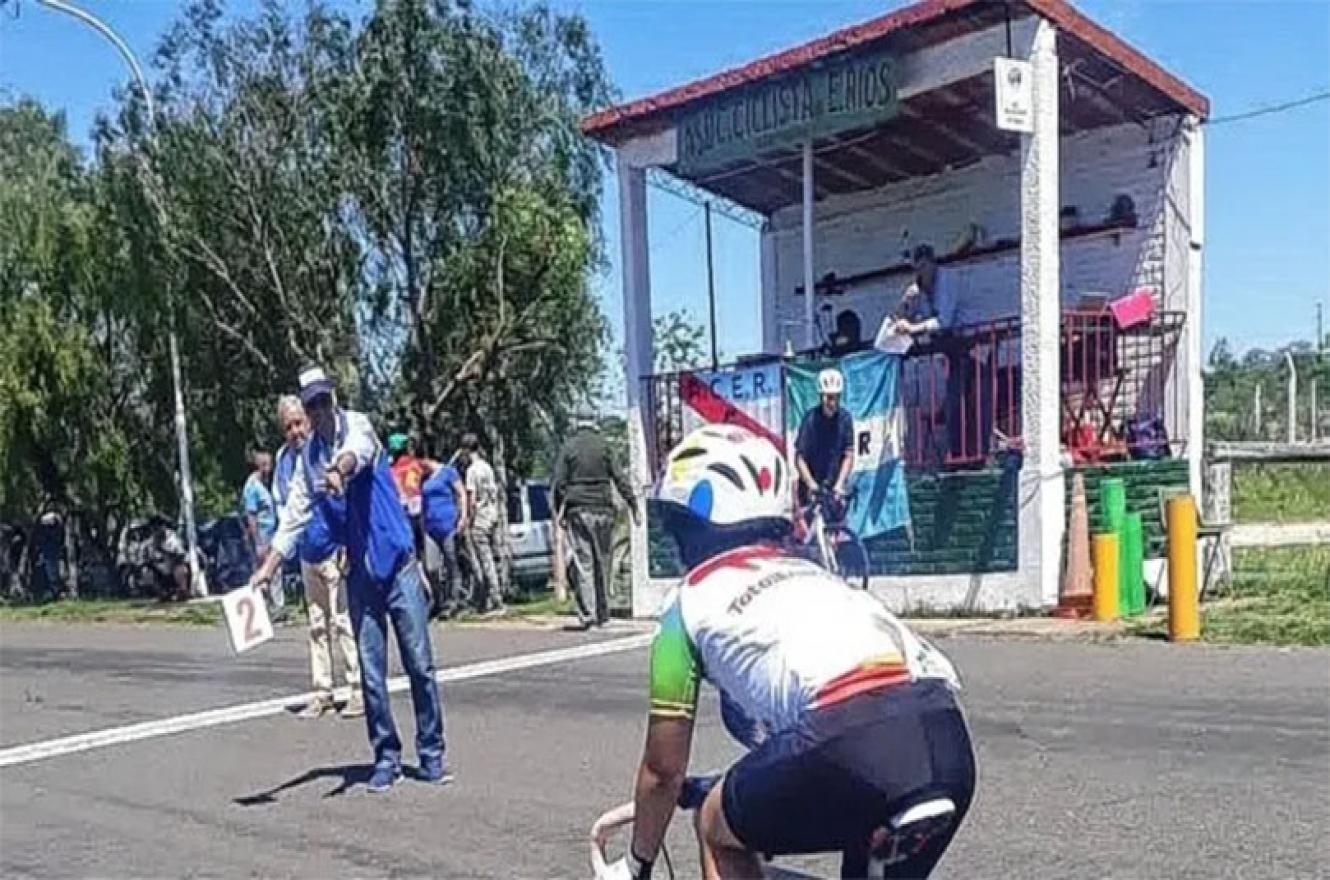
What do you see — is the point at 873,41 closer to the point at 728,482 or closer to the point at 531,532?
the point at 531,532

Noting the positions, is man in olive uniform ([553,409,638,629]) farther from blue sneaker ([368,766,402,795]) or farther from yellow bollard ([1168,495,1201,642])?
blue sneaker ([368,766,402,795])

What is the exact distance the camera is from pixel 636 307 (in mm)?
18109

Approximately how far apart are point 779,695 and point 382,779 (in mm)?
5432

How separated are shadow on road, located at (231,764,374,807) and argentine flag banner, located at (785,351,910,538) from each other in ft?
23.9

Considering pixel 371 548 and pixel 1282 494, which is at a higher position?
pixel 371 548

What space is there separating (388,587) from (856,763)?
5.32 m

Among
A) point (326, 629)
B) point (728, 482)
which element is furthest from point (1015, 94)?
point (728, 482)

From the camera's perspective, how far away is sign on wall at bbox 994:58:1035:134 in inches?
565

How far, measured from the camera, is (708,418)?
17.3m

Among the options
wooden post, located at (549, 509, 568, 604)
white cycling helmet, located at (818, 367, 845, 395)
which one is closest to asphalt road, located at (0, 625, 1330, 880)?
white cycling helmet, located at (818, 367, 845, 395)

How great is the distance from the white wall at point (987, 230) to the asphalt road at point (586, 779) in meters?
6.00

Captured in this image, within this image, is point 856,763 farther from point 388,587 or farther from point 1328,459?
point 1328,459

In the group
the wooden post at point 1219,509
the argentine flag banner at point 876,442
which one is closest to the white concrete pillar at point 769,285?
the argentine flag banner at point 876,442

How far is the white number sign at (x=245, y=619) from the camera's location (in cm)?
708
